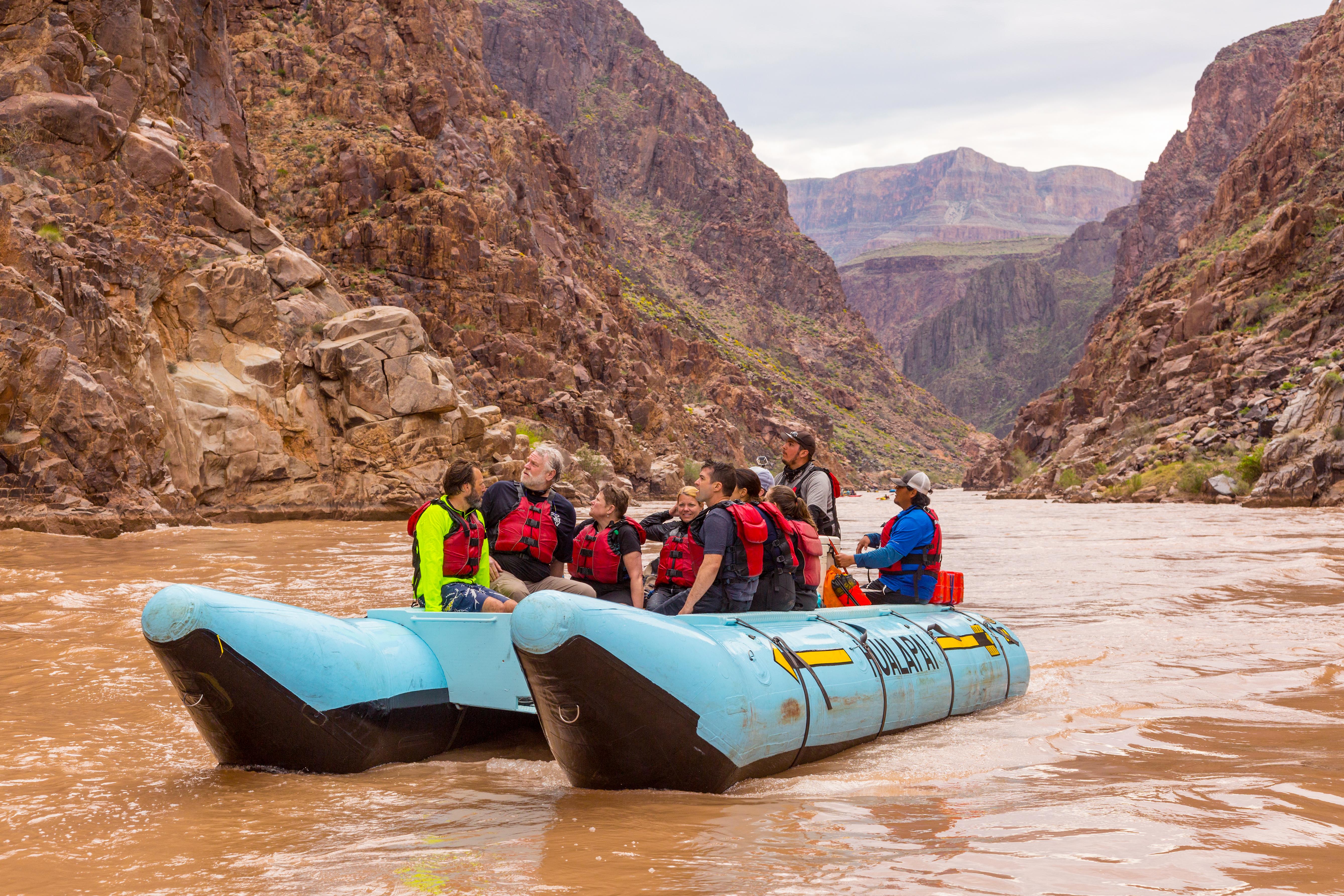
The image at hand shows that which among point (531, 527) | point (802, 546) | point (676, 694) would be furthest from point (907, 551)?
point (676, 694)

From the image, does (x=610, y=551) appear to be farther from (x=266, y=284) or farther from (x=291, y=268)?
(x=291, y=268)

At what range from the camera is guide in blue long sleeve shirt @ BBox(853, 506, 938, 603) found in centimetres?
791

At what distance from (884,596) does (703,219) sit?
152 m

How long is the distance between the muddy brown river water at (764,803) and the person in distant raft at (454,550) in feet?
2.88

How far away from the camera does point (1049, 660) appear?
31.1 ft

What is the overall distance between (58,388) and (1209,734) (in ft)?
58.1

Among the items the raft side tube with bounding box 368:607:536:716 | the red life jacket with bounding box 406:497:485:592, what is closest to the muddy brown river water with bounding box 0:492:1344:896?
the raft side tube with bounding box 368:607:536:716

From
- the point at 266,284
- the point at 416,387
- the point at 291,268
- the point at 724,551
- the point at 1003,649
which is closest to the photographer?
the point at 724,551

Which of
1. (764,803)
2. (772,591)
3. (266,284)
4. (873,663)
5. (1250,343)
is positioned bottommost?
(764,803)

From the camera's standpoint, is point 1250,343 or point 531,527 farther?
point 1250,343

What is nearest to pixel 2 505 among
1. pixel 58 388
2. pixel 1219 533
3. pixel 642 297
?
pixel 58 388

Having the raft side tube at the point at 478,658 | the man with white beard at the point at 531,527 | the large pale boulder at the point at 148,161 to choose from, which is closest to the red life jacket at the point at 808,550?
the man with white beard at the point at 531,527

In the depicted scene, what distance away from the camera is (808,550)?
7121 mm

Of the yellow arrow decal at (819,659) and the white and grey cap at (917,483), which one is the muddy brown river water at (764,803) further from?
the white and grey cap at (917,483)
